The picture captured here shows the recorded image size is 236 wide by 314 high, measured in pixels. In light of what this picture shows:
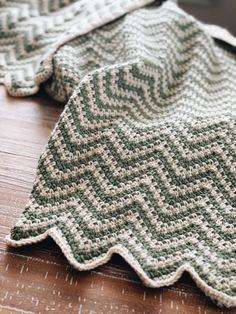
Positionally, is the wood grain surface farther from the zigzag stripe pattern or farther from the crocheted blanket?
the zigzag stripe pattern

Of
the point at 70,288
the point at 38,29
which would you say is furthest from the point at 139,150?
the point at 38,29

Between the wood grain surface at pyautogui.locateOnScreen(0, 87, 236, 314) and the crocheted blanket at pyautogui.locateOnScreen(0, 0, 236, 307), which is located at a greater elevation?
the crocheted blanket at pyautogui.locateOnScreen(0, 0, 236, 307)

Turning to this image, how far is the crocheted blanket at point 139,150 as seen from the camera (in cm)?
66

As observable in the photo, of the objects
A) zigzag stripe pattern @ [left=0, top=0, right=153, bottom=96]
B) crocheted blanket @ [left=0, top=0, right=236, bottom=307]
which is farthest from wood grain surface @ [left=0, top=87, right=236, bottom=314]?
zigzag stripe pattern @ [left=0, top=0, right=153, bottom=96]

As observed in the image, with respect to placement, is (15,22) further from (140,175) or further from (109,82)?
(140,175)

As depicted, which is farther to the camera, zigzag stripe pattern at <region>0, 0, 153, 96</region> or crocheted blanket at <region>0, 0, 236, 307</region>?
zigzag stripe pattern at <region>0, 0, 153, 96</region>

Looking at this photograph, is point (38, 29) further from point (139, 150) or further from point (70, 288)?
point (70, 288)

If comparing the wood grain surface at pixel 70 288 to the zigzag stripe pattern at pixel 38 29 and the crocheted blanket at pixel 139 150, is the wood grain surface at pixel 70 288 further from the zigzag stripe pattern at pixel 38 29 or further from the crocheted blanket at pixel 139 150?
the zigzag stripe pattern at pixel 38 29

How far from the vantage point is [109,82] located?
0.85 meters

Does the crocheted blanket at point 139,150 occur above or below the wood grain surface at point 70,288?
above

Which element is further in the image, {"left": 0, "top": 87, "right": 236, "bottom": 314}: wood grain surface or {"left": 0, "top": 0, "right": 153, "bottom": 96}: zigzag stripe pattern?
{"left": 0, "top": 0, "right": 153, "bottom": 96}: zigzag stripe pattern

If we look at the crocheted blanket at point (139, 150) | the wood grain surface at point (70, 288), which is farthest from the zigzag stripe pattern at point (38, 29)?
the wood grain surface at point (70, 288)

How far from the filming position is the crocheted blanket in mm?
663

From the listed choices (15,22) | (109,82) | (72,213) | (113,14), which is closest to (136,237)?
(72,213)
